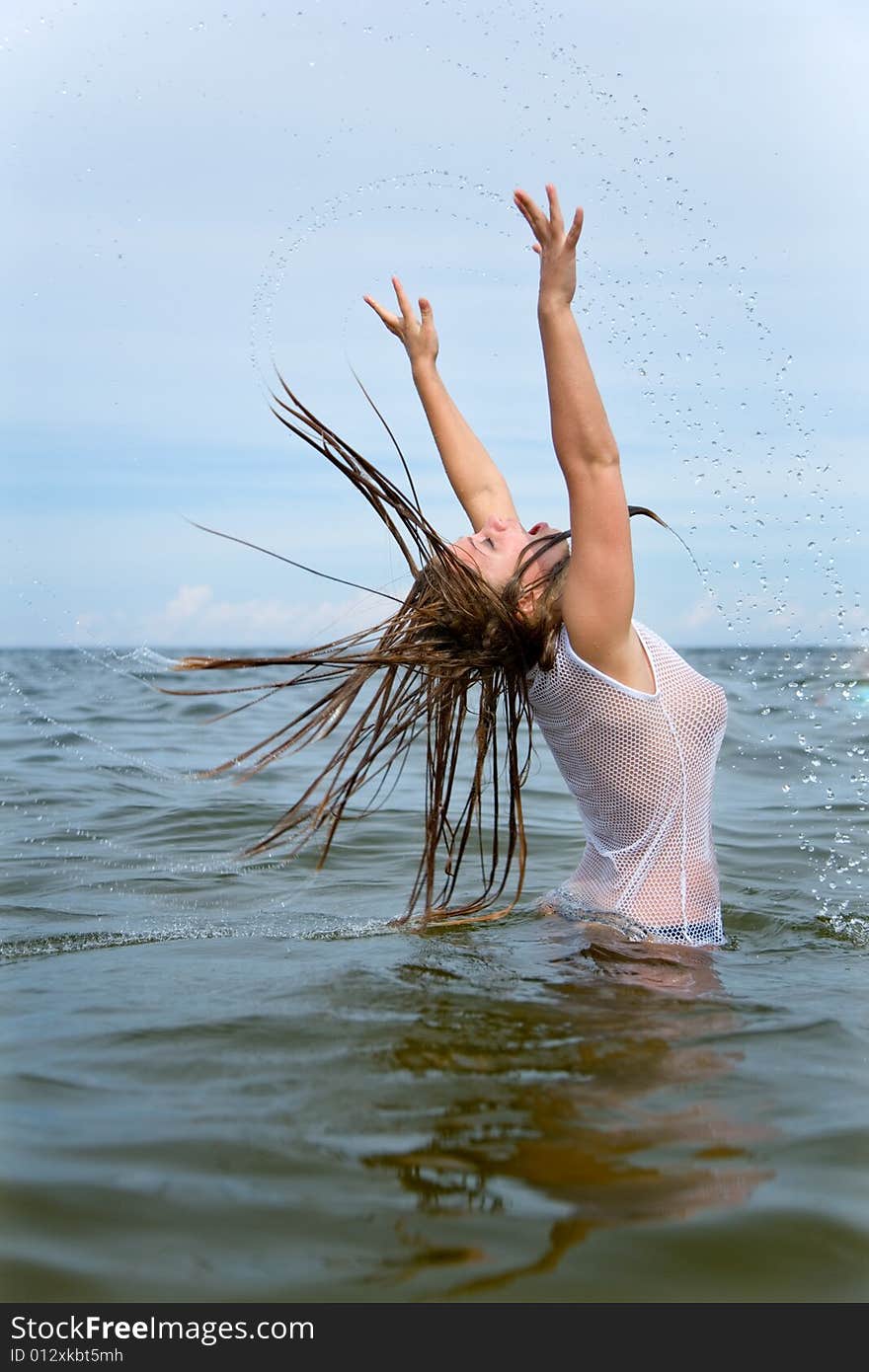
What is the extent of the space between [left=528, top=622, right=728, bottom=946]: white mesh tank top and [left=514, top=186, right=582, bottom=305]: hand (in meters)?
0.94

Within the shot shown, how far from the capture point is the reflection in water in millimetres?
2350

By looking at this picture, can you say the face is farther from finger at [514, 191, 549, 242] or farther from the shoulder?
finger at [514, 191, 549, 242]

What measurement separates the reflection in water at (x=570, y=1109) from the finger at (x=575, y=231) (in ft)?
6.55

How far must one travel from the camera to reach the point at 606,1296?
6.89 ft

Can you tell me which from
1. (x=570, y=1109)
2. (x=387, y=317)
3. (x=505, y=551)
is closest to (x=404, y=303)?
(x=387, y=317)

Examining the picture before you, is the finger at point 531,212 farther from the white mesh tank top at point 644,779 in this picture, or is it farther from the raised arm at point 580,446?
the white mesh tank top at point 644,779

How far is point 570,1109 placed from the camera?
2773 mm

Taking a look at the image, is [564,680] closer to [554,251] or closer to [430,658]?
[430,658]

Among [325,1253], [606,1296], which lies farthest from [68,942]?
[606,1296]

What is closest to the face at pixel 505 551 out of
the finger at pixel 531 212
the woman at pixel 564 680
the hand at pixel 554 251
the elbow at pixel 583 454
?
the woman at pixel 564 680

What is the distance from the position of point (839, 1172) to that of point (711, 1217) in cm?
35

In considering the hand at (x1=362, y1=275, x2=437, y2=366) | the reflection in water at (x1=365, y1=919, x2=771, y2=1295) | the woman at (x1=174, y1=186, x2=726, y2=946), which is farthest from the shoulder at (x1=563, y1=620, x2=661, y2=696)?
the hand at (x1=362, y1=275, x2=437, y2=366)

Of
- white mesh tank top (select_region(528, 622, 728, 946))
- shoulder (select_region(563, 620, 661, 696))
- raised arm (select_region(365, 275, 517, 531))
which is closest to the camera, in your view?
shoulder (select_region(563, 620, 661, 696))
